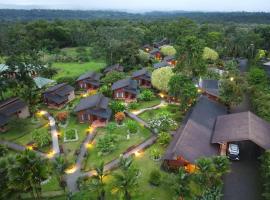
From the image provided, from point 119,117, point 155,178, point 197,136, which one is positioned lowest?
point 155,178

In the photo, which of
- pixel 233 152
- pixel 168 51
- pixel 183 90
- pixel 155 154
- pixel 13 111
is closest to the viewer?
pixel 233 152

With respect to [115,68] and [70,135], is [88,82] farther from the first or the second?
[70,135]

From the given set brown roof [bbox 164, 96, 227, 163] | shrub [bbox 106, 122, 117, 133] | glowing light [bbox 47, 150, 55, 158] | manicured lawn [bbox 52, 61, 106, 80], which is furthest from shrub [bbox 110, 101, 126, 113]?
manicured lawn [bbox 52, 61, 106, 80]

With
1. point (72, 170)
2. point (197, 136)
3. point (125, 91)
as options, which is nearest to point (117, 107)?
point (125, 91)

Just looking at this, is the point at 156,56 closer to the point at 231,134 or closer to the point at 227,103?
the point at 227,103

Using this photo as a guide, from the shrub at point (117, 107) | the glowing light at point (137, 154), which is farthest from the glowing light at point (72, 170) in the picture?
the shrub at point (117, 107)

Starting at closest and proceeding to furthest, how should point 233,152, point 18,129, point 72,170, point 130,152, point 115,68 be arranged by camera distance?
point 72,170, point 233,152, point 130,152, point 18,129, point 115,68

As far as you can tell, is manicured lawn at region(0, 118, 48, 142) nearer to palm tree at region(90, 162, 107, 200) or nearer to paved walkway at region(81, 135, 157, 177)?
paved walkway at region(81, 135, 157, 177)

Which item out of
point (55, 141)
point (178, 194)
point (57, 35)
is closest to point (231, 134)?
point (178, 194)
